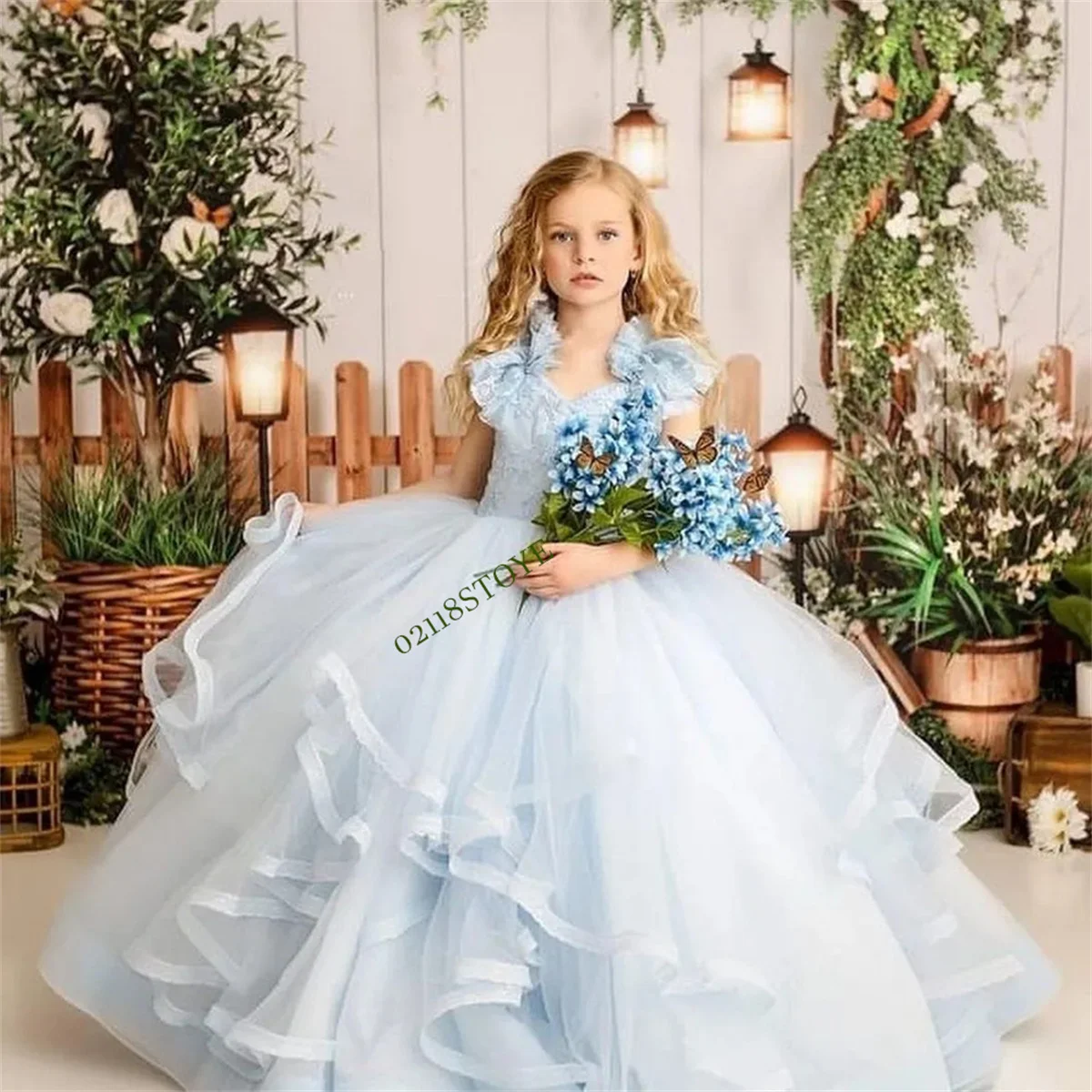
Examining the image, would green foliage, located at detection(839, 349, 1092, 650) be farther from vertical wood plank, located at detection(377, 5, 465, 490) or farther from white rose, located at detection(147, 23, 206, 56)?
white rose, located at detection(147, 23, 206, 56)

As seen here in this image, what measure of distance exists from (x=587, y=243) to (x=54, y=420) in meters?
2.34

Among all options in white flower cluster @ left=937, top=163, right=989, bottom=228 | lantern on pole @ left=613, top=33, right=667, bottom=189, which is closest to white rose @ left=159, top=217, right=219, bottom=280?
lantern on pole @ left=613, top=33, right=667, bottom=189

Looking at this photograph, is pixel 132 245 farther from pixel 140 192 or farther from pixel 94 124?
pixel 94 124

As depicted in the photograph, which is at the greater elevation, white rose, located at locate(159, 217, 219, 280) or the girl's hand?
white rose, located at locate(159, 217, 219, 280)

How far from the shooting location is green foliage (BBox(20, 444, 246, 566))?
15.5 ft

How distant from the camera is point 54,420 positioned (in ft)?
17.0

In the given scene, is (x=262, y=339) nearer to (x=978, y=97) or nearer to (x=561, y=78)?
(x=561, y=78)

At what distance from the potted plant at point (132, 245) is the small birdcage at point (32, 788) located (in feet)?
0.85

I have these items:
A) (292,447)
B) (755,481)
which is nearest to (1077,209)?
(292,447)

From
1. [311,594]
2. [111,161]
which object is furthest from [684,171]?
[311,594]

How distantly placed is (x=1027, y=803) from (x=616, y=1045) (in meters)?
1.97

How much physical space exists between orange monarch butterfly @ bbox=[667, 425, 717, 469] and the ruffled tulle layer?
241mm

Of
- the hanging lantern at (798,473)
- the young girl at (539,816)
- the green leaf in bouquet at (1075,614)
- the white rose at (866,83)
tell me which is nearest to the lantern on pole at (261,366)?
the hanging lantern at (798,473)

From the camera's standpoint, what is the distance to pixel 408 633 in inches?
121
